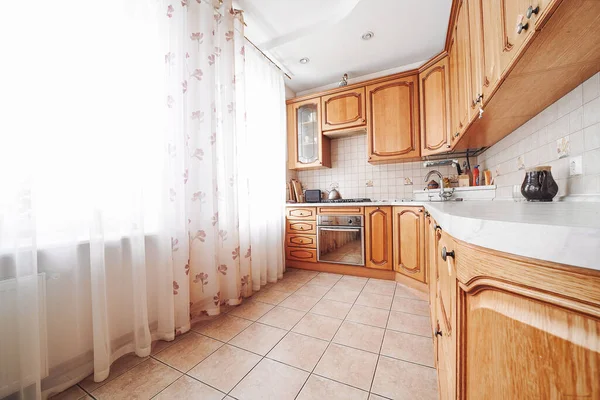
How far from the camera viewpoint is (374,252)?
2467 mm

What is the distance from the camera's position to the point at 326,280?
2475mm

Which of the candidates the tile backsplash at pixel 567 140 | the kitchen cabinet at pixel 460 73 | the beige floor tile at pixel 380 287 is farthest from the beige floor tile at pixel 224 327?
the kitchen cabinet at pixel 460 73

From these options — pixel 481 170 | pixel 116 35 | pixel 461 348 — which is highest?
pixel 116 35

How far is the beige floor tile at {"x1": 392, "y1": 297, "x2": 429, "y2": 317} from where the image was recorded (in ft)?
5.69

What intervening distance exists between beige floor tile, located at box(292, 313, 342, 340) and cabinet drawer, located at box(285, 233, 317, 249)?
1.13 meters

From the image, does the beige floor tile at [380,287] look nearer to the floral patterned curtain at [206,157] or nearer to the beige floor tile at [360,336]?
the beige floor tile at [360,336]

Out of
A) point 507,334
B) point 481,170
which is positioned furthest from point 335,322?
point 481,170

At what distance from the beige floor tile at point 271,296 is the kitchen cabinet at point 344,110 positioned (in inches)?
82.7

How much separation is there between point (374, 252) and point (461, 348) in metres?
2.06

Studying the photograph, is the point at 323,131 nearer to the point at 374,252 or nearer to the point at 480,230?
the point at 374,252

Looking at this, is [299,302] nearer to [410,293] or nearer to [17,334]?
[410,293]

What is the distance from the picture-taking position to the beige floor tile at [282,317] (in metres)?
1.61

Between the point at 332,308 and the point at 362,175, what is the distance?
6.25 ft

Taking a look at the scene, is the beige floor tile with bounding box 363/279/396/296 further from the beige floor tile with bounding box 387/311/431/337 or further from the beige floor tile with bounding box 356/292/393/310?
the beige floor tile with bounding box 387/311/431/337
